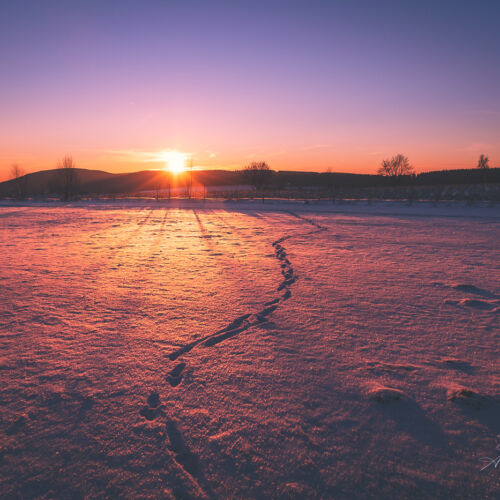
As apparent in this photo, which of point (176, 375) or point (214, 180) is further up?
point (214, 180)

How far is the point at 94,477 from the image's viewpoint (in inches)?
53.5

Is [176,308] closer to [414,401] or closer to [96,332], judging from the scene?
[96,332]

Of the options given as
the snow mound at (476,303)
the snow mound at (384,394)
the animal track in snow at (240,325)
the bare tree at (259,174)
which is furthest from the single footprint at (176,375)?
the bare tree at (259,174)

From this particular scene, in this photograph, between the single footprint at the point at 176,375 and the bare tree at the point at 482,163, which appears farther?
the bare tree at the point at 482,163

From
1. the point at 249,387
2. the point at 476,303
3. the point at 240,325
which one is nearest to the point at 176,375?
the point at 249,387

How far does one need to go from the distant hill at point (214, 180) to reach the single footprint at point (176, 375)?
58.9 meters

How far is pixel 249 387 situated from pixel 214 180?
83.7m

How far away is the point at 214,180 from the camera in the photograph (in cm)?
8244

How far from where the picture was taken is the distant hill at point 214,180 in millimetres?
53656

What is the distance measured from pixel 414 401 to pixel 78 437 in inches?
77.5

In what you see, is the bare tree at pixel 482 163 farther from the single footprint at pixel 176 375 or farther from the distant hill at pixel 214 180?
the single footprint at pixel 176 375

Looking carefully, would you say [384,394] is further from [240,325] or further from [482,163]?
[482,163]

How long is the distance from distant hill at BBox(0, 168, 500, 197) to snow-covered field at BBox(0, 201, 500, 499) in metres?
57.3

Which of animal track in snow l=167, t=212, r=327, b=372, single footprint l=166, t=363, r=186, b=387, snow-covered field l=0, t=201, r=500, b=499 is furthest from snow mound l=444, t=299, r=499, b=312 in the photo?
single footprint l=166, t=363, r=186, b=387
